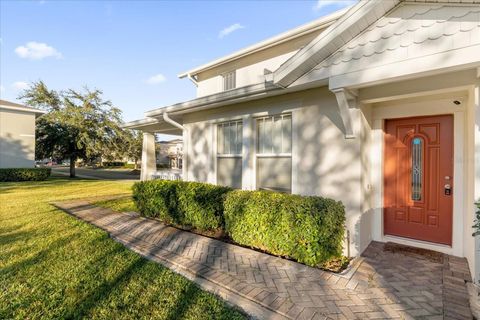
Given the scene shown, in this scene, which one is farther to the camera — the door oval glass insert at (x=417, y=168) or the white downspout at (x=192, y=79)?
the white downspout at (x=192, y=79)

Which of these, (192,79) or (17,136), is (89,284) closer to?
(192,79)

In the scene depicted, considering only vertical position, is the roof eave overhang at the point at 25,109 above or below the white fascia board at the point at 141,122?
above

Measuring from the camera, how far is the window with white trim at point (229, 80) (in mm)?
10305

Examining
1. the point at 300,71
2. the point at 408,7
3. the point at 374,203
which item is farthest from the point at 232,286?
the point at 408,7

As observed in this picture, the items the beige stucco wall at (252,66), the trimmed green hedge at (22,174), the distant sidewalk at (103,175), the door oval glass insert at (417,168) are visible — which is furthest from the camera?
the distant sidewalk at (103,175)

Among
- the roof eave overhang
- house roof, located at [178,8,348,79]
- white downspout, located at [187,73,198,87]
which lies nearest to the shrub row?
house roof, located at [178,8,348,79]

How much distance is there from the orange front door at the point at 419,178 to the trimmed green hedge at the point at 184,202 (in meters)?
3.38

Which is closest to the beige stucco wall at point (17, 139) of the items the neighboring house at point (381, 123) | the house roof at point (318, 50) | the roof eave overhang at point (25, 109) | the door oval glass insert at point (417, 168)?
the roof eave overhang at point (25, 109)

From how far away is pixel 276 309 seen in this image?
2.70 metres

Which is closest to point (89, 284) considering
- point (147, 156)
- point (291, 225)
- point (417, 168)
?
point (291, 225)

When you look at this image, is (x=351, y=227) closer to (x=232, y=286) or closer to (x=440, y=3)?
(x=232, y=286)

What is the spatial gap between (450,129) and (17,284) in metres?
7.26

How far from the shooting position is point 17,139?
2012cm

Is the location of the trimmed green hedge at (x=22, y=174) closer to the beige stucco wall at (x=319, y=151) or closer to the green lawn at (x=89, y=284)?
the green lawn at (x=89, y=284)
